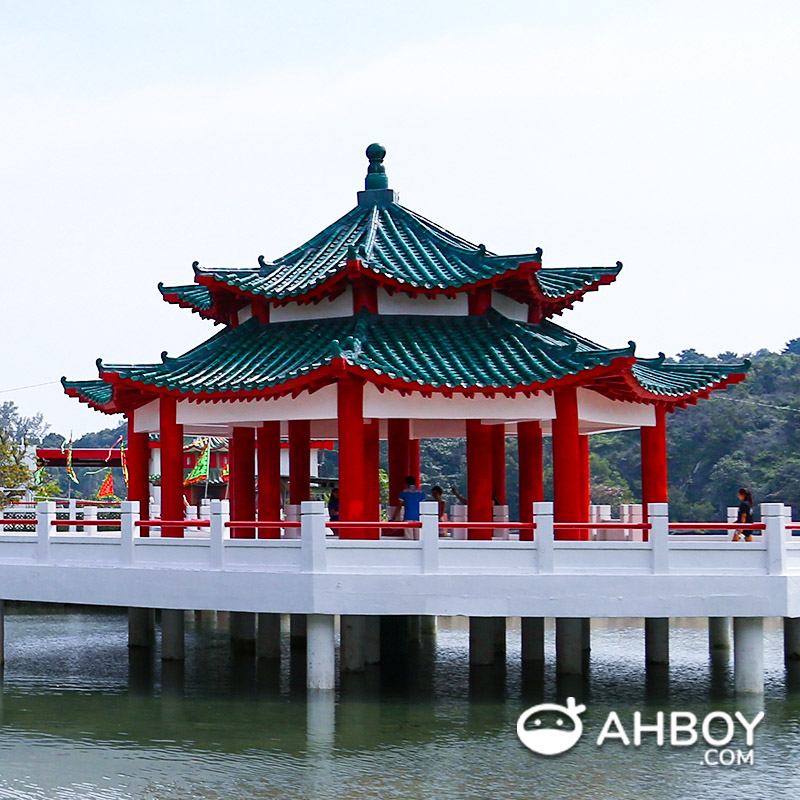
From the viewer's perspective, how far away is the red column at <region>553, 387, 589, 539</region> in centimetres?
2356

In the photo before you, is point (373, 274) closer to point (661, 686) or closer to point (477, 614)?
point (477, 614)

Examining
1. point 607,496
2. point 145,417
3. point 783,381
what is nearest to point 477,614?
point 145,417

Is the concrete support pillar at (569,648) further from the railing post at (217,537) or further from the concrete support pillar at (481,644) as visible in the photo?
the railing post at (217,537)

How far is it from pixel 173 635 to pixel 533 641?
6.78 metres

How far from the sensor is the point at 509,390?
2302cm

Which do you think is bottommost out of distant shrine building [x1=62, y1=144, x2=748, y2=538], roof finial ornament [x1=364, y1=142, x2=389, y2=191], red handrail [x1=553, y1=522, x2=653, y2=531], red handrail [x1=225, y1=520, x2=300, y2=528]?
red handrail [x1=553, y1=522, x2=653, y2=531]

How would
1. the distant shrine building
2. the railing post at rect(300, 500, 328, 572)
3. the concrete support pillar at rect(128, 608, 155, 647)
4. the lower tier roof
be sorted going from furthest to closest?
the concrete support pillar at rect(128, 608, 155, 647), the distant shrine building, the lower tier roof, the railing post at rect(300, 500, 328, 572)

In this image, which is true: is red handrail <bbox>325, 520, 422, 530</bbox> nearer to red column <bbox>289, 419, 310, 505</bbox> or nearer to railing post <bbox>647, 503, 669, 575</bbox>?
railing post <bbox>647, 503, 669, 575</bbox>

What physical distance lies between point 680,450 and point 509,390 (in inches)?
2574

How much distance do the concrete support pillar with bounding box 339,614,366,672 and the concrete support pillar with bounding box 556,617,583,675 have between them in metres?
3.48

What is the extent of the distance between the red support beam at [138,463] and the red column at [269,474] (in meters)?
2.42

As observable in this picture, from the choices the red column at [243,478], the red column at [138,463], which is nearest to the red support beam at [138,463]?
the red column at [138,463]

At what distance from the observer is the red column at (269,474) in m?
26.8

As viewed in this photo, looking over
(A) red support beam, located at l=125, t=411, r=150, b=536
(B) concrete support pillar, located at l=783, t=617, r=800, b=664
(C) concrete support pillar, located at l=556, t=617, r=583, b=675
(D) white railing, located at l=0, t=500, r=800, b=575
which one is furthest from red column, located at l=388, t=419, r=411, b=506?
(B) concrete support pillar, located at l=783, t=617, r=800, b=664
